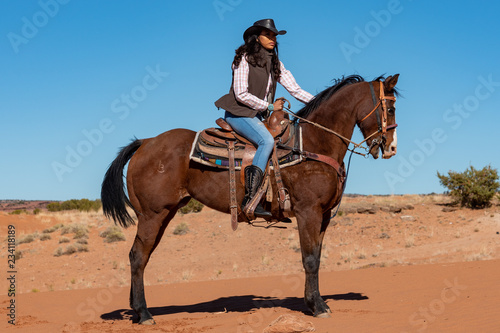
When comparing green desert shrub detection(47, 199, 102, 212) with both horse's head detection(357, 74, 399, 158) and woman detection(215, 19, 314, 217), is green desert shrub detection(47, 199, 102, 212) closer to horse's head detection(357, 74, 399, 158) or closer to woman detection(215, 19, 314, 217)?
woman detection(215, 19, 314, 217)

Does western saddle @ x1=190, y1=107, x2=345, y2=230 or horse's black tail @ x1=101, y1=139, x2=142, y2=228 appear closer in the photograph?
western saddle @ x1=190, y1=107, x2=345, y2=230

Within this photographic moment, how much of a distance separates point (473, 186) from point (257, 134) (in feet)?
75.2

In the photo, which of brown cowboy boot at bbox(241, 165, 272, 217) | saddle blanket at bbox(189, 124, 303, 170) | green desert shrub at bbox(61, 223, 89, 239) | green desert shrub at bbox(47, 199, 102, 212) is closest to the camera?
brown cowboy boot at bbox(241, 165, 272, 217)

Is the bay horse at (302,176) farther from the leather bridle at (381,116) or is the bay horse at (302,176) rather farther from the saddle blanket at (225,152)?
the saddle blanket at (225,152)

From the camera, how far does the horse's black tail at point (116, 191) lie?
27.7 feet

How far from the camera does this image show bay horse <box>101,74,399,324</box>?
7.25 m

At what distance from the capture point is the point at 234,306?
9.27m

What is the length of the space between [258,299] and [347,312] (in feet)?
9.20

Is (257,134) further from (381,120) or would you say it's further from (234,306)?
(234,306)

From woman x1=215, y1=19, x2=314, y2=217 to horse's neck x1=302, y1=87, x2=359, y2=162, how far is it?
0.48m

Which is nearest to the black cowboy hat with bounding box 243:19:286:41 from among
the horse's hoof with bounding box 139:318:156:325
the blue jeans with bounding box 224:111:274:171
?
the blue jeans with bounding box 224:111:274:171

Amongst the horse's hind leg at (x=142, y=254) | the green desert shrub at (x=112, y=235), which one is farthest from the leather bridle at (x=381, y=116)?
the green desert shrub at (x=112, y=235)

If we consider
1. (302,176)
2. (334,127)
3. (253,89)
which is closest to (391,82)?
(334,127)

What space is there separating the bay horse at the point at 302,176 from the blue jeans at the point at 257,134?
1.43ft
